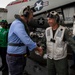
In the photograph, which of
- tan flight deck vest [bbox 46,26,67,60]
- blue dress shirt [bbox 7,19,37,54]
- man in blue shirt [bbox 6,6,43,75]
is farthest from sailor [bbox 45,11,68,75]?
blue dress shirt [bbox 7,19,37,54]

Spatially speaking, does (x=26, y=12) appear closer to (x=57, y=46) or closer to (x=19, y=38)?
(x=19, y=38)

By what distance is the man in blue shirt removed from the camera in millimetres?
2891

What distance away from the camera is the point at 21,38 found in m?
2.86

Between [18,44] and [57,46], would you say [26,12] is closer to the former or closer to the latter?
[18,44]

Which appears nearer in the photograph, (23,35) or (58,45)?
(23,35)

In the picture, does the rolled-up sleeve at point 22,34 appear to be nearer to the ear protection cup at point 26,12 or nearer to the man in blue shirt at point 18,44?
the man in blue shirt at point 18,44

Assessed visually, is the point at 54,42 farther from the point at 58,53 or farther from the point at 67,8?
the point at 67,8

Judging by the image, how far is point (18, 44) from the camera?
3016 mm

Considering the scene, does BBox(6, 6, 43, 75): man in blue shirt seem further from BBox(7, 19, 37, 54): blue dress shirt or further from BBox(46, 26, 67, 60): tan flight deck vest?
BBox(46, 26, 67, 60): tan flight deck vest

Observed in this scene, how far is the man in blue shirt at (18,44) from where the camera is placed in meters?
2.89

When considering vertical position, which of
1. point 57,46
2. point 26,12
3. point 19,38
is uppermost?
point 26,12

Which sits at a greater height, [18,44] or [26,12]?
[26,12]

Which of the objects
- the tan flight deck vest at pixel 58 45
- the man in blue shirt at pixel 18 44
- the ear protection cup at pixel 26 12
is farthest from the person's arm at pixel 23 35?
the tan flight deck vest at pixel 58 45

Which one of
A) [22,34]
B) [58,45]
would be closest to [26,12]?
[22,34]
